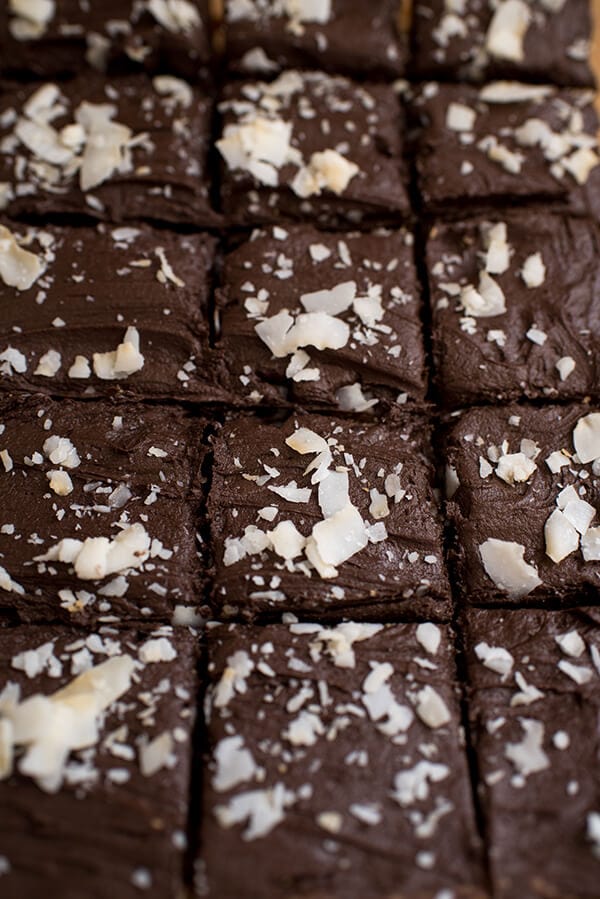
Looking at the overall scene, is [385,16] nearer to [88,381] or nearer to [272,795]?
[88,381]

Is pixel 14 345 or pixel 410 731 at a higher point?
pixel 14 345

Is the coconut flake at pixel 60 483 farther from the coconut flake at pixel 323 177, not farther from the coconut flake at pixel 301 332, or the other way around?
the coconut flake at pixel 323 177

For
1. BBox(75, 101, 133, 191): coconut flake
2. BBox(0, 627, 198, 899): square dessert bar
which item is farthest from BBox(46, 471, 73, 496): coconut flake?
BBox(75, 101, 133, 191): coconut flake

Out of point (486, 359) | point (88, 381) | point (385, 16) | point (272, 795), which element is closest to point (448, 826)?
point (272, 795)

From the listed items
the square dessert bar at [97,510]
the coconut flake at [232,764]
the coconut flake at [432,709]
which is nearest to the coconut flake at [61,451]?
the square dessert bar at [97,510]

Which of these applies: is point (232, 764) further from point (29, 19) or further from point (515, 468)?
point (29, 19)

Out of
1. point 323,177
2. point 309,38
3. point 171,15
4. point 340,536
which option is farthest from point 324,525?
point 171,15
